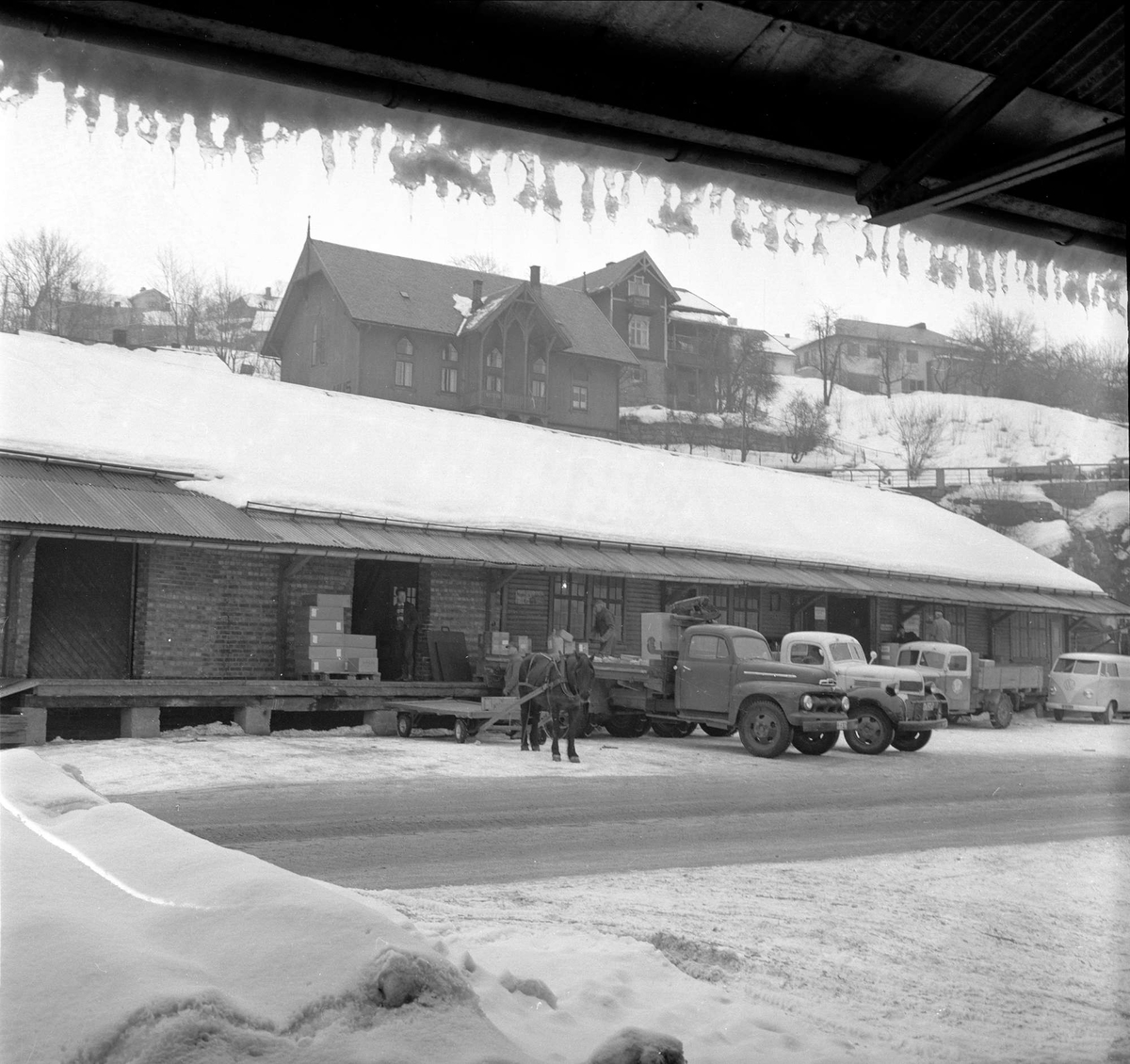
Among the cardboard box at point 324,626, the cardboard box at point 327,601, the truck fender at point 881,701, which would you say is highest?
the cardboard box at point 327,601

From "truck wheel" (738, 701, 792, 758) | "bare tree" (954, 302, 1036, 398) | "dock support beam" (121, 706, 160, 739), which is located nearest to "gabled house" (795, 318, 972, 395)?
"bare tree" (954, 302, 1036, 398)

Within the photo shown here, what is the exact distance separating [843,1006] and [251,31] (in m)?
5.32

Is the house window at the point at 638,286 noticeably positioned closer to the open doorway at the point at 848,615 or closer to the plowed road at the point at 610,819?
the open doorway at the point at 848,615

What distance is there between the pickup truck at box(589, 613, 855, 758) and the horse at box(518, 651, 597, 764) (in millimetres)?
1888

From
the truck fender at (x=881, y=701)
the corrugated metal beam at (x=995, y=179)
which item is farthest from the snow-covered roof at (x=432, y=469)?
the corrugated metal beam at (x=995, y=179)

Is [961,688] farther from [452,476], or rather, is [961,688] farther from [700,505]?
[452,476]

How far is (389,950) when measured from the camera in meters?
4.18

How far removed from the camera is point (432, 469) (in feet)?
87.4

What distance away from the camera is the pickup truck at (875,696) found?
67.2ft

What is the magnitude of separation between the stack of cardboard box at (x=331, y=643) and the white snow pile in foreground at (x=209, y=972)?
15906 millimetres

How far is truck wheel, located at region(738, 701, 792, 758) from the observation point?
1920cm

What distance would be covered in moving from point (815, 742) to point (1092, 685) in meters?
14.7

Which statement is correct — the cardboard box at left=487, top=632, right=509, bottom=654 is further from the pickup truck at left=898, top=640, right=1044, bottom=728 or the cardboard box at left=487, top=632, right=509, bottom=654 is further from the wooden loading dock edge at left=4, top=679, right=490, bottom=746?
the pickup truck at left=898, top=640, right=1044, bottom=728

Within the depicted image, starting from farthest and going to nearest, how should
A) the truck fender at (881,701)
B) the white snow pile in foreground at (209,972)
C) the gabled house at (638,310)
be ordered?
the gabled house at (638,310) < the truck fender at (881,701) < the white snow pile in foreground at (209,972)
